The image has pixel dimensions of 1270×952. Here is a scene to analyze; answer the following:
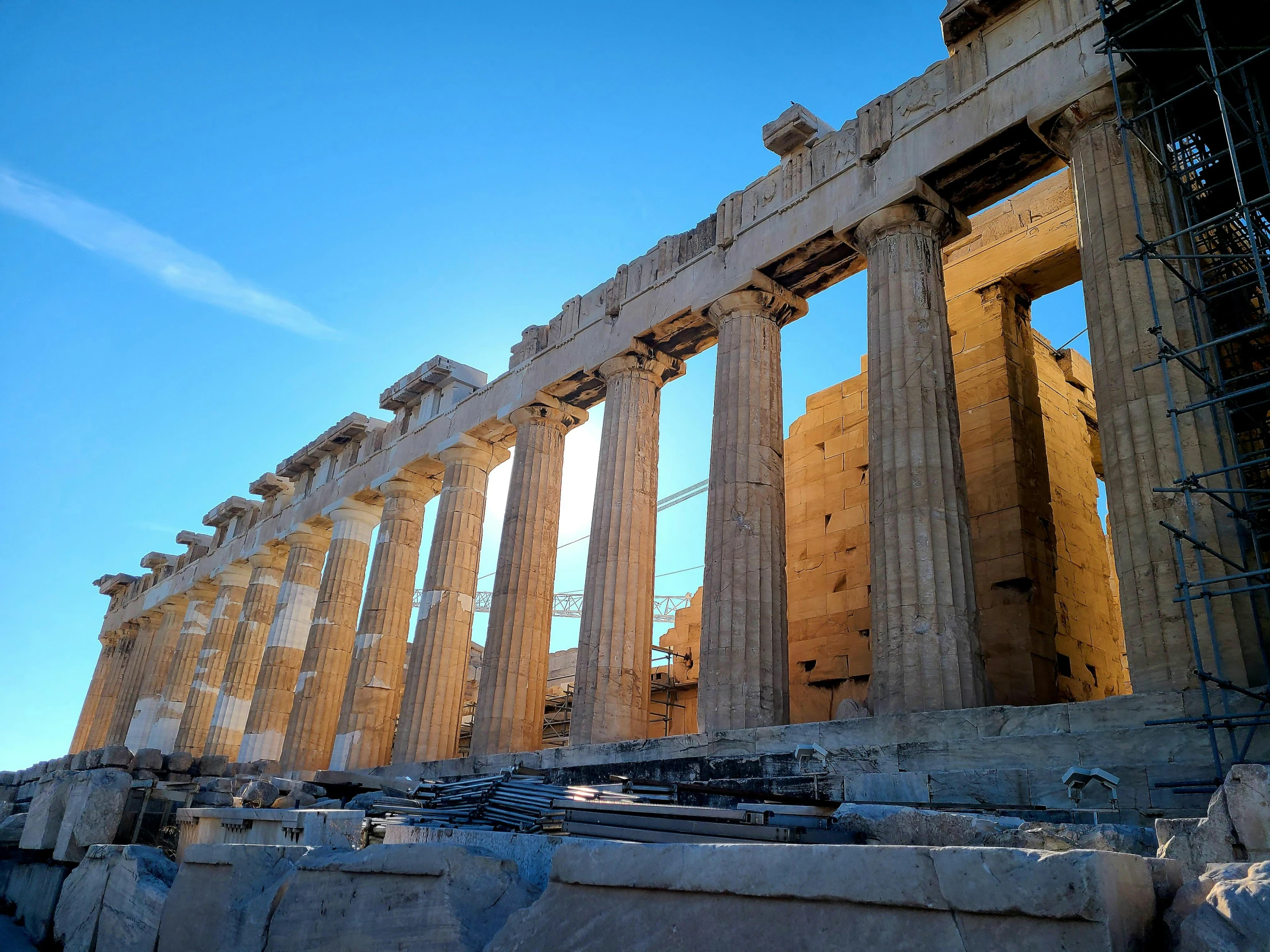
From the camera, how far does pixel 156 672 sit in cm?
3806

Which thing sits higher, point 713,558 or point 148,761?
point 713,558

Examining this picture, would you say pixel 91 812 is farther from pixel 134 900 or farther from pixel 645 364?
pixel 645 364

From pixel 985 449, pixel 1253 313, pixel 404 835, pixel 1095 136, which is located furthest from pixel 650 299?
pixel 404 835

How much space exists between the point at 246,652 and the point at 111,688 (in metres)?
15.3

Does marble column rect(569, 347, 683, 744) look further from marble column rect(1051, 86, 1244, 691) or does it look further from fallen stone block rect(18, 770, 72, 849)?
marble column rect(1051, 86, 1244, 691)

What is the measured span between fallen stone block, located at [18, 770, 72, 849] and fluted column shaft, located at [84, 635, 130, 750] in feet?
97.5

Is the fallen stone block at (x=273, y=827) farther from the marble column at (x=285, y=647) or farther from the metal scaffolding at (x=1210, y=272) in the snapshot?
the marble column at (x=285, y=647)

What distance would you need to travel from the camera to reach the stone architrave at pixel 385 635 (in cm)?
2412

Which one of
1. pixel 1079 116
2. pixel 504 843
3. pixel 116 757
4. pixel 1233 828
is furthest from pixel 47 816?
pixel 1079 116

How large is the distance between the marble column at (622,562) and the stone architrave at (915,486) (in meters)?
5.48

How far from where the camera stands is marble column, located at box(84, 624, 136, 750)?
41.2m

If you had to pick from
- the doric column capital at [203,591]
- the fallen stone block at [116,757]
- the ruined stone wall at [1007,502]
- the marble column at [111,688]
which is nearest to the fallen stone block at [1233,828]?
the ruined stone wall at [1007,502]

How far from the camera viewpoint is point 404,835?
848cm

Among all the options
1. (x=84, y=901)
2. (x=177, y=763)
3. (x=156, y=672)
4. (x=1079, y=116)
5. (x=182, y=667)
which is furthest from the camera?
(x=156, y=672)
